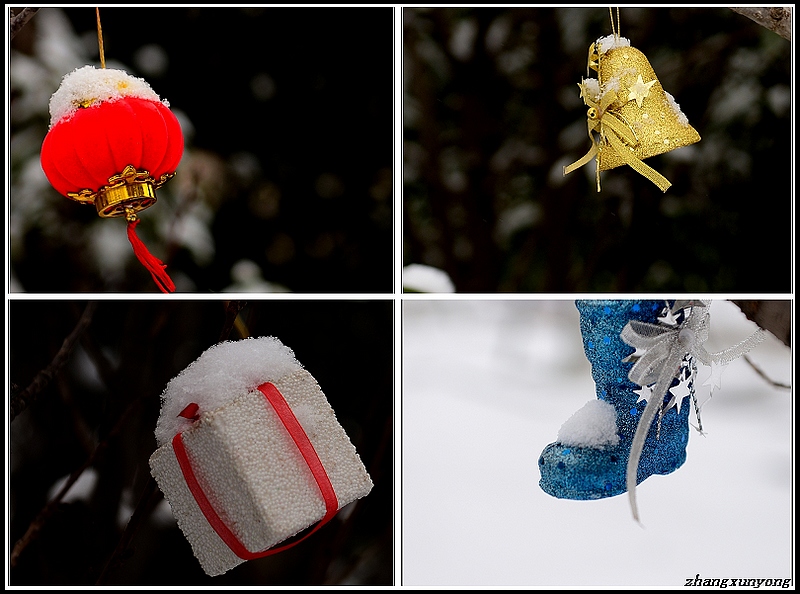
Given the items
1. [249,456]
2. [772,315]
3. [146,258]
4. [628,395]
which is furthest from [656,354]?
[146,258]

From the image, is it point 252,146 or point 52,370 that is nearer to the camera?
point 52,370

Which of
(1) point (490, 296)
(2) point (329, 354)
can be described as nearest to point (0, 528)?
(2) point (329, 354)

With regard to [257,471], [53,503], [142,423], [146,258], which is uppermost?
[146,258]

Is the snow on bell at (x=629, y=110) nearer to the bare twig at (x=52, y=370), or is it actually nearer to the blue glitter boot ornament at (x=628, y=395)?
the blue glitter boot ornament at (x=628, y=395)

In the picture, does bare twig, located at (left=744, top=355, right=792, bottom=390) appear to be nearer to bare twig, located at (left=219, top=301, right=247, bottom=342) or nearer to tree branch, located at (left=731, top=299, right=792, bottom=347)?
tree branch, located at (left=731, top=299, right=792, bottom=347)

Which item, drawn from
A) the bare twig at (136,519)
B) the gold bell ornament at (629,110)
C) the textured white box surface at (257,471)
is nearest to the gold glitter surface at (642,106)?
the gold bell ornament at (629,110)

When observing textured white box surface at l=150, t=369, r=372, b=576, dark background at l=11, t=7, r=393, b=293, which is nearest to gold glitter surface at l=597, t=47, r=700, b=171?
dark background at l=11, t=7, r=393, b=293

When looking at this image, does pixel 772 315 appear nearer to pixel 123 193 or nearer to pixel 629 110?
pixel 629 110
